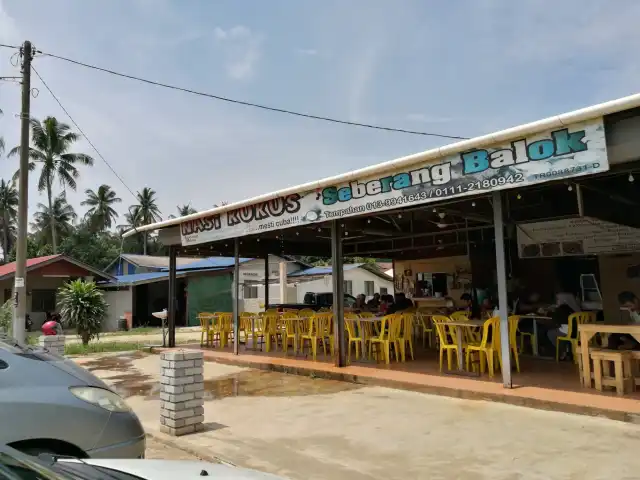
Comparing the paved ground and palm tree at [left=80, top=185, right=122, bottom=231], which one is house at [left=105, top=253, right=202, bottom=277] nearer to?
palm tree at [left=80, top=185, right=122, bottom=231]

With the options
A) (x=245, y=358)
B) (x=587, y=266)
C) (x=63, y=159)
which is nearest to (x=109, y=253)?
(x=63, y=159)

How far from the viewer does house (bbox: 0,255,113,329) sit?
24.1 metres

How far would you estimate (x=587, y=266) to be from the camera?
11.9m

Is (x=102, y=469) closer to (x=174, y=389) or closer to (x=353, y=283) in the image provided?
(x=174, y=389)

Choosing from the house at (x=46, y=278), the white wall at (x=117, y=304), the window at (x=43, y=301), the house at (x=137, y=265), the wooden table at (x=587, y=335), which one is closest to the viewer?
the wooden table at (x=587, y=335)

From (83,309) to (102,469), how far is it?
45.5ft

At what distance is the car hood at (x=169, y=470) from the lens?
2273 mm

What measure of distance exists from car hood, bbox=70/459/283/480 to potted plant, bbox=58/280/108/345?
13.6m

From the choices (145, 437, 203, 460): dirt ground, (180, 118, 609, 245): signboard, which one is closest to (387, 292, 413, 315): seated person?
(180, 118, 609, 245): signboard

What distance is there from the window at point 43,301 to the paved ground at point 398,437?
20.0m

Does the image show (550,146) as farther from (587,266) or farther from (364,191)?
(587,266)

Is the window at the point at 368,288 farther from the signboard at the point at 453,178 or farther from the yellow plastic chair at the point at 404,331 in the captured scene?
the yellow plastic chair at the point at 404,331

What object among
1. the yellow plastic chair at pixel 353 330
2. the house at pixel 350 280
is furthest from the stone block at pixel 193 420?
the house at pixel 350 280

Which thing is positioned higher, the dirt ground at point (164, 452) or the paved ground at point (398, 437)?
the paved ground at point (398, 437)
